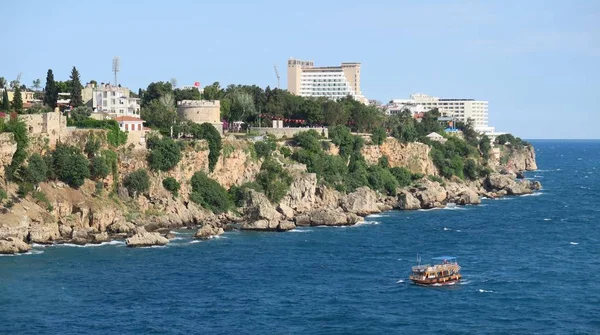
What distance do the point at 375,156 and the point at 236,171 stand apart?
26341 millimetres

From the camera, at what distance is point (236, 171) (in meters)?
106

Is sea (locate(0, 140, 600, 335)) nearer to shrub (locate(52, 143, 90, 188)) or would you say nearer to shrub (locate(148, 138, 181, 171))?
shrub (locate(52, 143, 90, 188))

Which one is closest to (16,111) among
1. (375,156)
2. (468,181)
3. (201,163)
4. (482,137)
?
(201,163)

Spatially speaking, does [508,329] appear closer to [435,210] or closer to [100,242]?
[100,242]

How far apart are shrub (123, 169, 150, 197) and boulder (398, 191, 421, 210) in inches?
1295

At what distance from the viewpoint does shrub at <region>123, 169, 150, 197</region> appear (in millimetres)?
93250

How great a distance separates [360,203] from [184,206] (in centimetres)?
2139

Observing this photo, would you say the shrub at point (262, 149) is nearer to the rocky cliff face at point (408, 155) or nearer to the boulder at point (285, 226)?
the boulder at point (285, 226)

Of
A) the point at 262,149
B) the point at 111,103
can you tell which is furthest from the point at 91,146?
the point at 111,103

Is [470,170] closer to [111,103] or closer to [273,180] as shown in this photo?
[273,180]

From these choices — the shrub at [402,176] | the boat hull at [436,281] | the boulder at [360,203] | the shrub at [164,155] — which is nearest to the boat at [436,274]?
the boat hull at [436,281]

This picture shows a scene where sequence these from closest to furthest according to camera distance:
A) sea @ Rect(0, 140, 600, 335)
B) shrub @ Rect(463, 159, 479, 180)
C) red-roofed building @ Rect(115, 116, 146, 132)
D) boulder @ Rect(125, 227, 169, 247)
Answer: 1. sea @ Rect(0, 140, 600, 335)
2. boulder @ Rect(125, 227, 169, 247)
3. red-roofed building @ Rect(115, 116, 146, 132)
4. shrub @ Rect(463, 159, 479, 180)

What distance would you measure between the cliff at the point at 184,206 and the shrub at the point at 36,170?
1229 mm

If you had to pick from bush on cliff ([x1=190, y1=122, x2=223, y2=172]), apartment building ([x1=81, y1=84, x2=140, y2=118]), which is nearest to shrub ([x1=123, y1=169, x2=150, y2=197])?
bush on cliff ([x1=190, y1=122, x2=223, y2=172])
